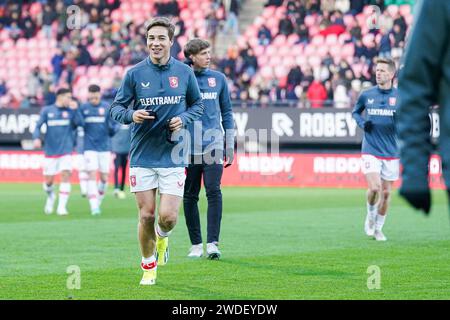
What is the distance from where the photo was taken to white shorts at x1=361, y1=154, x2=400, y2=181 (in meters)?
15.2

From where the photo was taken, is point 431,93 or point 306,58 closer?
point 431,93

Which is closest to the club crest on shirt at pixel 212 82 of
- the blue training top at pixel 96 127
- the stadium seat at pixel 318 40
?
the blue training top at pixel 96 127

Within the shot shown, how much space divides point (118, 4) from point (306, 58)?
9.56m

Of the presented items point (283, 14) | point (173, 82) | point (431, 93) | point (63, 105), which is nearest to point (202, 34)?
point (283, 14)

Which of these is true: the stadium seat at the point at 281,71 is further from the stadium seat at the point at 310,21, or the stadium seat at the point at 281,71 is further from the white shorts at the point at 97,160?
the white shorts at the point at 97,160

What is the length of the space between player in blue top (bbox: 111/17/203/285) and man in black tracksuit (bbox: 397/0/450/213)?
16.4 feet

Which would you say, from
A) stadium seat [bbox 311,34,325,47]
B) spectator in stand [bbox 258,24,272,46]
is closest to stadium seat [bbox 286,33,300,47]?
stadium seat [bbox 311,34,325,47]

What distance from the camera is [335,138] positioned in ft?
95.9

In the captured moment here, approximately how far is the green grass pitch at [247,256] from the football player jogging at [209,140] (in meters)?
0.51

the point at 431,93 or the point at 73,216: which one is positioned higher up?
the point at 431,93

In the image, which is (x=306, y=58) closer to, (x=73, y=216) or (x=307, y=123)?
(x=307, y=123)

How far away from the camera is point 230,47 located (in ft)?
113

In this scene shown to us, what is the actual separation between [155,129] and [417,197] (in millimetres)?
5468

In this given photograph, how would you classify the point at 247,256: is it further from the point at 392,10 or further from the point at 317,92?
the point at 392,10
